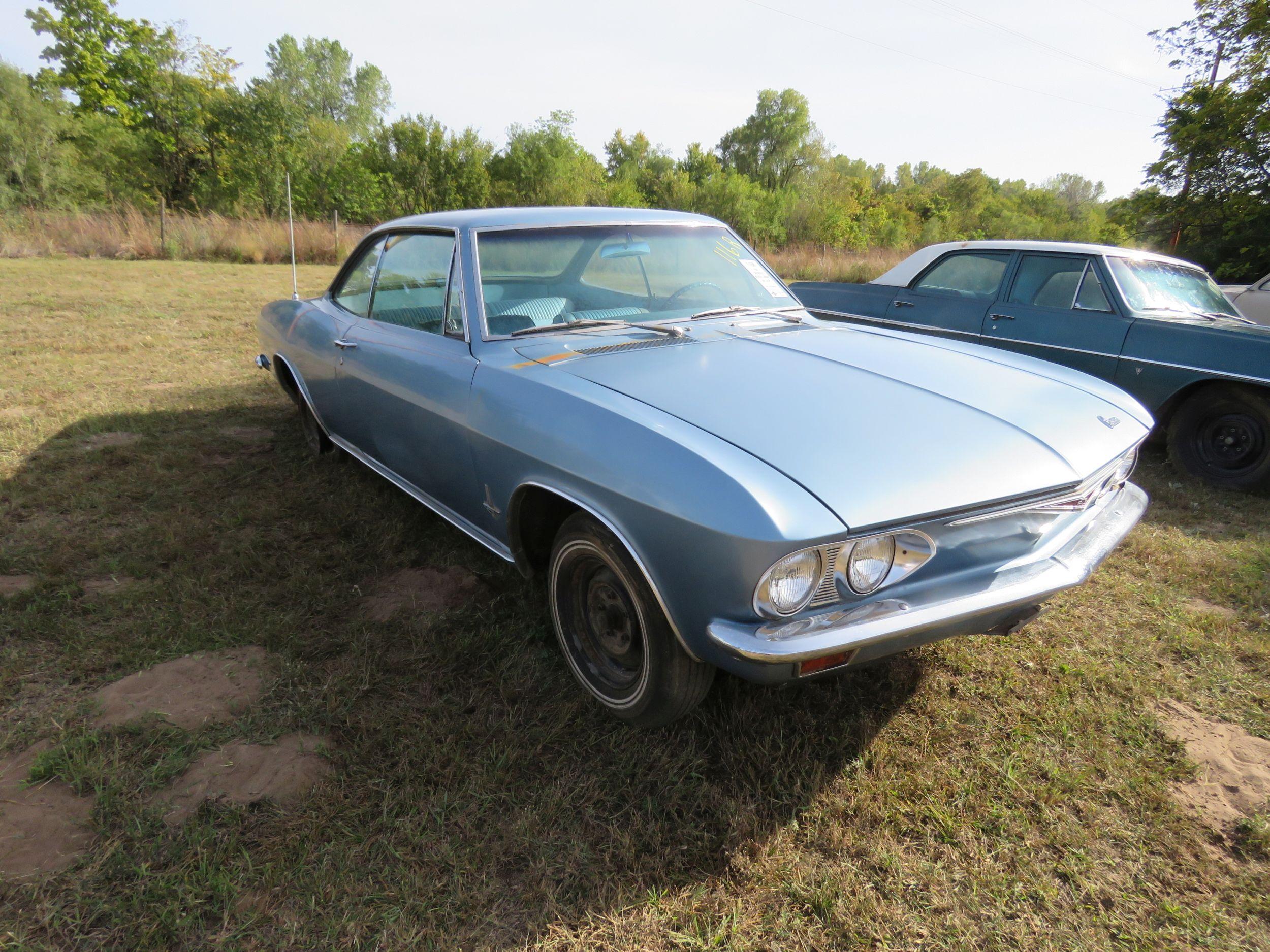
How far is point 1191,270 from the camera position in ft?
17.4

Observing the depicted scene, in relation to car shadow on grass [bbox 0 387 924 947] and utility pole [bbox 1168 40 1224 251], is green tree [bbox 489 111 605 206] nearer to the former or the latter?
utility pole [bbox 1168 40 1224 251]

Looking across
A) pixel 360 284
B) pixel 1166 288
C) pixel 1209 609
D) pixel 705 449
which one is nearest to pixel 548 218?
pixel 360 284

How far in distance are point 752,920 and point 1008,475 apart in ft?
4.04

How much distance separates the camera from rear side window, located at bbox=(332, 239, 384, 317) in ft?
12.0

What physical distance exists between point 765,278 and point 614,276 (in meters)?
0.77

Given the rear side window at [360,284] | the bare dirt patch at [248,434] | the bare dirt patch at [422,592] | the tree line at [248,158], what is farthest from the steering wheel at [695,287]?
the tree line at [248,158]

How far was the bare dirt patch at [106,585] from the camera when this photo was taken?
3004mm

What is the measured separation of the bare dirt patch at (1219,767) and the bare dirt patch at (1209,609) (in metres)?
0.77

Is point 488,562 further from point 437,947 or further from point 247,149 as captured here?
point 247,149

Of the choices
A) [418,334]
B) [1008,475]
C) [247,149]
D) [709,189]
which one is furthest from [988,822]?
[247,149]

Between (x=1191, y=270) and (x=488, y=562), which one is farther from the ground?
(x=1191, y=270)

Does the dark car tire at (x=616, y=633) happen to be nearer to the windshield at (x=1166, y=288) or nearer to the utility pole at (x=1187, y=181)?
the windshield at (x=1166, y=288)

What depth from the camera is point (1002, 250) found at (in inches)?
216

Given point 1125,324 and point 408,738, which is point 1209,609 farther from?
point 408,738
